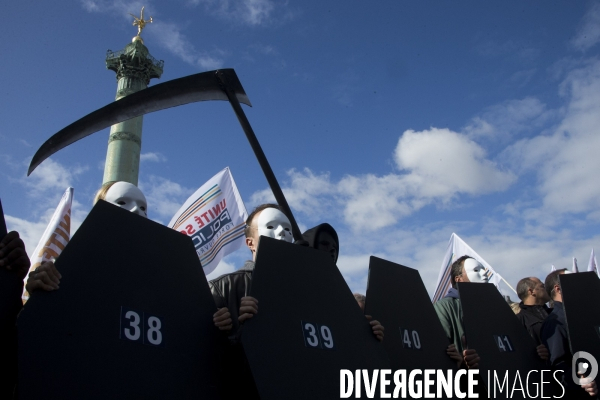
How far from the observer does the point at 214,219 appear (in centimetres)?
782

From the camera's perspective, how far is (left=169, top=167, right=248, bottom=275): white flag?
24.7 ft

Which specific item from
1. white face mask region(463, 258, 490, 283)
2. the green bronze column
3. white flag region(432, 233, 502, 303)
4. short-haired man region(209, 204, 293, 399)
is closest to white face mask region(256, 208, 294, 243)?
short-haired man region(209, 204, 293, 399)

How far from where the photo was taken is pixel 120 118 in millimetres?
2879

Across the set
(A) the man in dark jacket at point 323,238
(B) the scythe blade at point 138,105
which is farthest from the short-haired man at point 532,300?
(B) the scythe blade at point 138,105

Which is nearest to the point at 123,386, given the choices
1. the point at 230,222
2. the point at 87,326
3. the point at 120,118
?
the point at 87,326

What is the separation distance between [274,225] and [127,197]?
34.4 inches

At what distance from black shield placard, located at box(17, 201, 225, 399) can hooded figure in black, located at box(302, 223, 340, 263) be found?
1374 millimetres

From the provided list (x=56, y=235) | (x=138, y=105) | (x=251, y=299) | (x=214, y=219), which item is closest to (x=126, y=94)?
(x=214, y=219)

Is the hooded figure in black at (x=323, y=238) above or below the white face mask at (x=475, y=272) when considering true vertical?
above

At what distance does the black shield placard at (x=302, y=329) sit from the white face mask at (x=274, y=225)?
450 millimetres

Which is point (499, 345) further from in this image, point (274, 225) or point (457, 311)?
point (274, 225)

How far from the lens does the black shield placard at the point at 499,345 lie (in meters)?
3.04

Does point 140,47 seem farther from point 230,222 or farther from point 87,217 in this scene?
point 87,217

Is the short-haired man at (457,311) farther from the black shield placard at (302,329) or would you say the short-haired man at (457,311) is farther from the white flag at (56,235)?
the white flag at (56,235)
